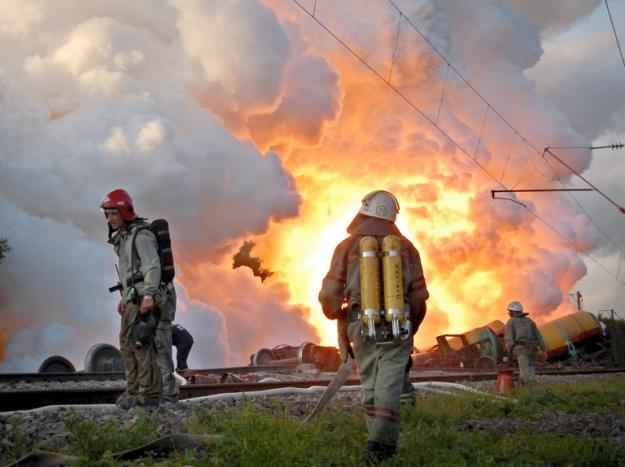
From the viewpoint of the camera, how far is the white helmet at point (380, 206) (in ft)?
21.4

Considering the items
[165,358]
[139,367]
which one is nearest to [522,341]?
[165,358]

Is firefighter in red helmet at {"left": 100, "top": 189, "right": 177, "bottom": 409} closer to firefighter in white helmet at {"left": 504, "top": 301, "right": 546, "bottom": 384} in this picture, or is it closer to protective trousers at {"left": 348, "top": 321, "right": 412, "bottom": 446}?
protective trousers at {"left": 348, "top": 321, "right": 412, "bottom": 446}

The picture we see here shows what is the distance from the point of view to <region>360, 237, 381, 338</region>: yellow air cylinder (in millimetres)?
6066

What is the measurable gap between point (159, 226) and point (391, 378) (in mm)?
3888

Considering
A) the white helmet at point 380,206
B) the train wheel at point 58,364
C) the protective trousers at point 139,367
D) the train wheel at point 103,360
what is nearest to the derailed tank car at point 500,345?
the train wheel at point 103,360

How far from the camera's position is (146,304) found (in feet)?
27.9

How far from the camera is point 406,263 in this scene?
633 centimetres

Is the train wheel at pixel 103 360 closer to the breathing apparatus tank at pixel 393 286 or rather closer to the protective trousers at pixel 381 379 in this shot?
the protective trousers at pixel 381 379

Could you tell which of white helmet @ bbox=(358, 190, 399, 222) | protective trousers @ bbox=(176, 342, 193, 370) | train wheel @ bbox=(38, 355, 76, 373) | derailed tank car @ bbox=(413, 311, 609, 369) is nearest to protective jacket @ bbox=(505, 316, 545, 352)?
protective trousers @ bbox=(176, 342, 193, 370)

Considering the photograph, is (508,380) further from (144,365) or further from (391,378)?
(391,378)

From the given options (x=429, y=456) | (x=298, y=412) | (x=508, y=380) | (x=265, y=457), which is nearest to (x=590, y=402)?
(x=508, y=380)

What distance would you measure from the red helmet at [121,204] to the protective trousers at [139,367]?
0.96 meters

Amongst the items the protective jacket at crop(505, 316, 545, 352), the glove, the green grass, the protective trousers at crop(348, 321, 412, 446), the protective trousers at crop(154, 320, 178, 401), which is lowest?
the green grass

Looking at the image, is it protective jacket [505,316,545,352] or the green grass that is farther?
protective jacket [505,316,545,352]
